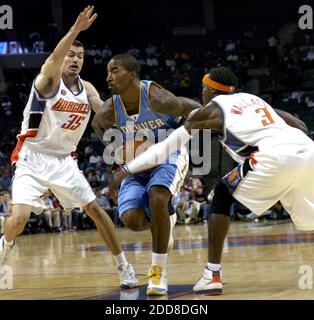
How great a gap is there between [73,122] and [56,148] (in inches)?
10.4

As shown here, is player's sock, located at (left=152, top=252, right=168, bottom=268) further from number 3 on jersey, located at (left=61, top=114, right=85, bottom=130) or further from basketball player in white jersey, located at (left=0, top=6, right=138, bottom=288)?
number 3 on jersey, located at (left=61, top=114, right=85, bottom=130)

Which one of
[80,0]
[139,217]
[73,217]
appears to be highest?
[80,0]

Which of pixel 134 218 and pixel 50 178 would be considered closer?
pixel 134 218

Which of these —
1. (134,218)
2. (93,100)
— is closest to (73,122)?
(93,100)

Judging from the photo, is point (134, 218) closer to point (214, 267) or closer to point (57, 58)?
point (214, 267)

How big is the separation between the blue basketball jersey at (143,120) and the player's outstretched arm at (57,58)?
0.52m

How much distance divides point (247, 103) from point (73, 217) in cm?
1094

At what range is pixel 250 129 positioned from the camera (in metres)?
4.76

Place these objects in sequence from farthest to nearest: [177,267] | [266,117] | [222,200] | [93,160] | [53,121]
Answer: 1. [93,160]
2. [177,267]
3. [53,121]
4. [222,200]
5. [266,117]

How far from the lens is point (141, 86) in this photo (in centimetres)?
563

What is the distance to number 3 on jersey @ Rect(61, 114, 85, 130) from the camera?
5.79m

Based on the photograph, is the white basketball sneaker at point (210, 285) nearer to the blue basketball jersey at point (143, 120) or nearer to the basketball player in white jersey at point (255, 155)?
the basketball player in white jersey at point (255, 155)
